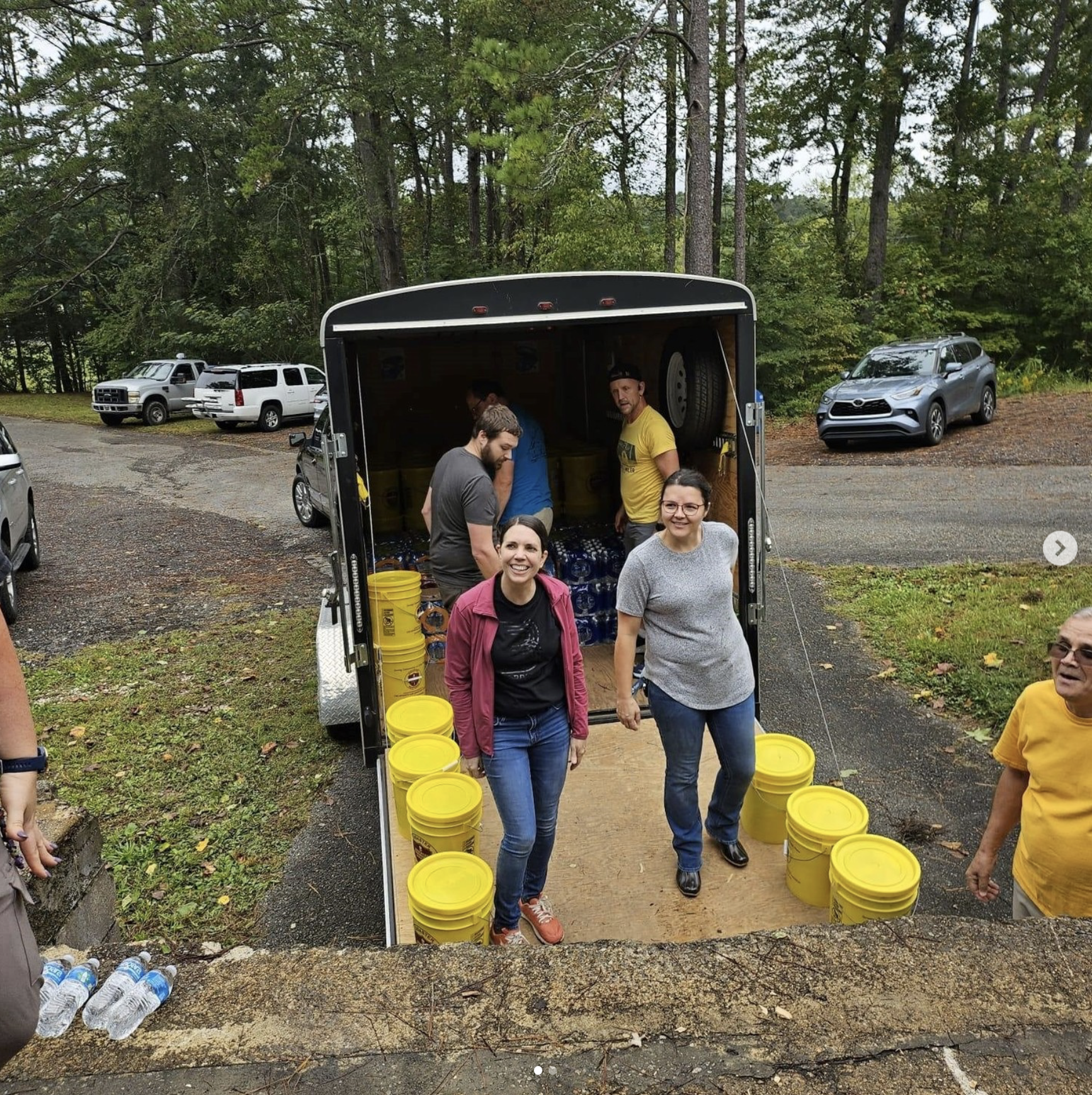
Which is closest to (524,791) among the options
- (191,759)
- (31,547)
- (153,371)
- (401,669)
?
(401,669)

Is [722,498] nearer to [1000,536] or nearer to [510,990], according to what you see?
[510,990]

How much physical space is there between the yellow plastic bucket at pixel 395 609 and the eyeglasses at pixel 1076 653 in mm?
3822

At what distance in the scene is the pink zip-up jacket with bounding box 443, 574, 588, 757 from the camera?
3244mm

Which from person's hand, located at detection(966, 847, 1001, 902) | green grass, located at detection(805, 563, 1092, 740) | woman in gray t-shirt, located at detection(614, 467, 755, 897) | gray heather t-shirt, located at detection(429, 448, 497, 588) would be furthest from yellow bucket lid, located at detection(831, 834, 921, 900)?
green grass, located at detection(805, 563, 1092, 740)

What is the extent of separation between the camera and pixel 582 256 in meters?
18.6

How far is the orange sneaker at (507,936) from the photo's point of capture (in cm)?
342

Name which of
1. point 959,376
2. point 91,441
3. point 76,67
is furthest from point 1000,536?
point 76,67

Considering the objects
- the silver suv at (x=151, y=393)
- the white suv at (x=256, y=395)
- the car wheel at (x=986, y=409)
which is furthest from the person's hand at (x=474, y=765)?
the silver suv at (x=151, y=393)

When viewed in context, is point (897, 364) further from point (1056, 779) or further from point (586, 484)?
point (1056, 779)

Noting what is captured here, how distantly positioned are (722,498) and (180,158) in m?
28.1

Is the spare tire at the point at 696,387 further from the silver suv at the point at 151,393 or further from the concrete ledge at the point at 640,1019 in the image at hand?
the silver suv at the point at 151,393

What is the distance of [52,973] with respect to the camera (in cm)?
233

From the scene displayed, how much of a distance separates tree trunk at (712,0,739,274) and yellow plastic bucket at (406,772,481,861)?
64.0 feet

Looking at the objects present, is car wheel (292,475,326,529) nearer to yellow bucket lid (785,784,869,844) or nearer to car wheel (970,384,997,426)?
yellow bucket lid (785,784,869,844)
